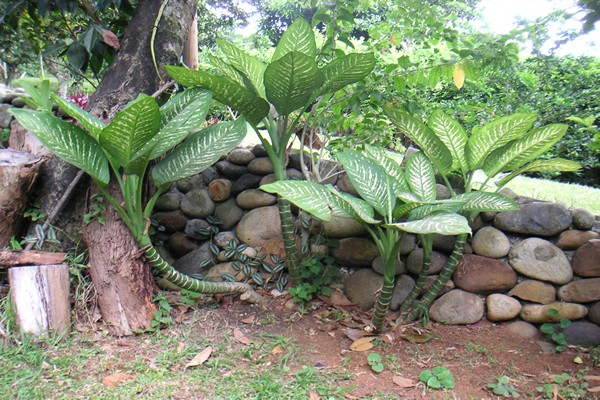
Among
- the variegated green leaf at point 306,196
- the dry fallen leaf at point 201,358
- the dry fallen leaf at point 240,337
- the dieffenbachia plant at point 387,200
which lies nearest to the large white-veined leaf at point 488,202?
the dieffenbachia plant at point 387,200

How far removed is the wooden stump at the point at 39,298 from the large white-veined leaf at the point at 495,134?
213 cm

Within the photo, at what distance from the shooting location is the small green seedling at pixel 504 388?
1.90 meters

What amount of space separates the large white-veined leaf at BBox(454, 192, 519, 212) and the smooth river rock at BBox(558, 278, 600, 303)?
27.2 inches

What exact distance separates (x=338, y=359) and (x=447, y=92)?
3143 millimetres

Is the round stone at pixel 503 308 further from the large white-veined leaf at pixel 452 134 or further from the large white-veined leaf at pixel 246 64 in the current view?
the large white-veined leaf at pixel 246 64

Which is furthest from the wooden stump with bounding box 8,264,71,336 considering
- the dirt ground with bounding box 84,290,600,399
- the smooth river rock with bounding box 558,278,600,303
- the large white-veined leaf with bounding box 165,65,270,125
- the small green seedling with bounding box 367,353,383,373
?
the smooth river rock with bounding box 558,278,600,303

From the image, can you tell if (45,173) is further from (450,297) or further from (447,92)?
(447,92)

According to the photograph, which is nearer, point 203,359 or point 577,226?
point 203,359

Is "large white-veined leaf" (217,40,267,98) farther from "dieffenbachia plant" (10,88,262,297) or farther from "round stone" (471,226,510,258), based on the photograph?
"round stone" (471,226,510,258)

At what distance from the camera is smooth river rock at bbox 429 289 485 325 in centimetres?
245

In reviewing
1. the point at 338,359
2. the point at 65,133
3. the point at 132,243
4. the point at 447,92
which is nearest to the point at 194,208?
the point at 132,243

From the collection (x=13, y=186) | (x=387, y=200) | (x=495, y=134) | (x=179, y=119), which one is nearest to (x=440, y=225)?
(x=387, y=200)

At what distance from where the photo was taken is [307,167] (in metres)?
3.05

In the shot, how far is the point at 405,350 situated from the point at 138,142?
1.61 m
